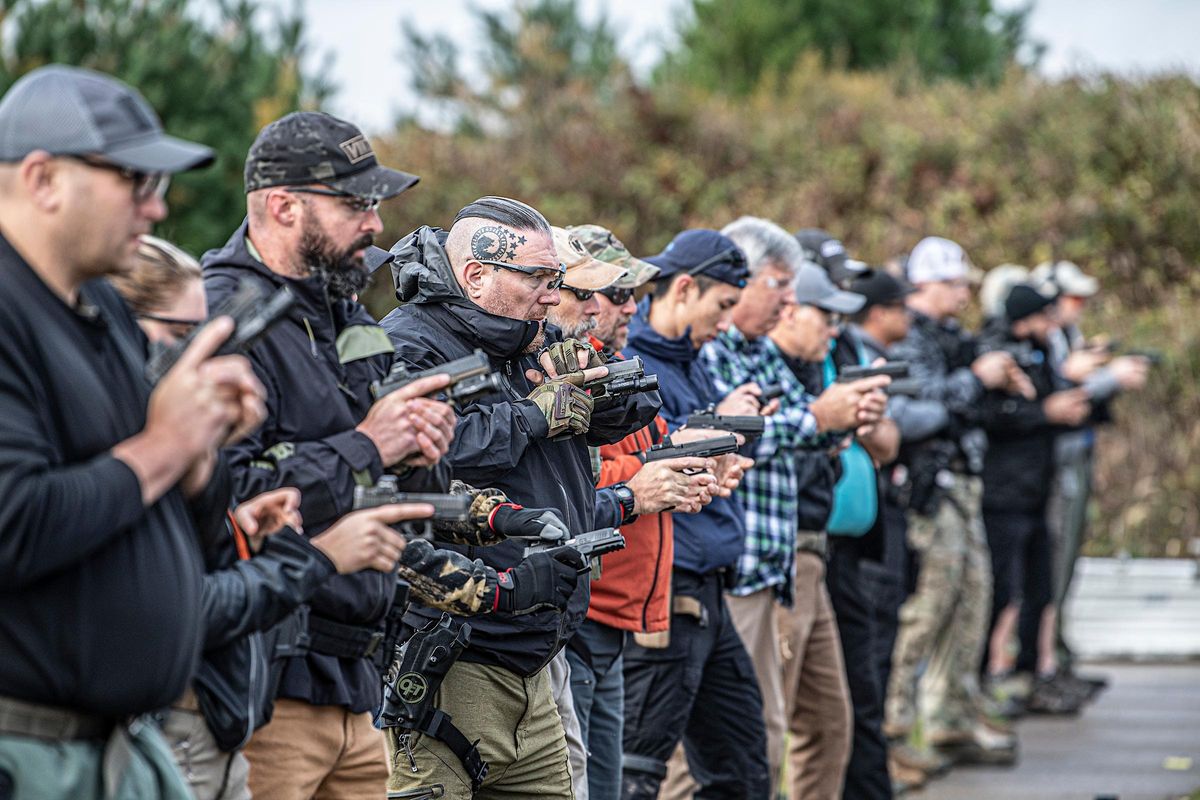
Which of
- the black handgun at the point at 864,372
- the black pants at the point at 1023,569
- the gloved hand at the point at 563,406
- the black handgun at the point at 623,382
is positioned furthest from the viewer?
the black pants at the point at 1023,569

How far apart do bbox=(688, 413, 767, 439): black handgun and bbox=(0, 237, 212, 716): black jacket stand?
9.58 feet

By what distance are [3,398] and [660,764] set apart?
3.50 meters

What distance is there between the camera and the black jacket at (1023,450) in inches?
404

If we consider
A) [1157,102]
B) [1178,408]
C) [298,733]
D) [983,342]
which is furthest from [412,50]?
[298,733]

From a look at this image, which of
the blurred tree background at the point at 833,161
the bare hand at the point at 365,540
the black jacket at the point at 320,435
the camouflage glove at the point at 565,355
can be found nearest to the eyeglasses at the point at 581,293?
the camouflage glove at the point at 565,355

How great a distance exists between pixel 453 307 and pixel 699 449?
1.14m

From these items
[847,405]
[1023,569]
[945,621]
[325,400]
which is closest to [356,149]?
[325,400]

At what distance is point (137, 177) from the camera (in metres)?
2.87

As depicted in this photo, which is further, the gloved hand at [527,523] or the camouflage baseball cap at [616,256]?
the camouflage baseball cap at [616,256]

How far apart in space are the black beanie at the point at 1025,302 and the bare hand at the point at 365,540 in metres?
7.40

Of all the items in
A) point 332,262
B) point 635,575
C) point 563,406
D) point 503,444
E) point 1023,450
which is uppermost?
point 332,262

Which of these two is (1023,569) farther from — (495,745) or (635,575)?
(495,745)

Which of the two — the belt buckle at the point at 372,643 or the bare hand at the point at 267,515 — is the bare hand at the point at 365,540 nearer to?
the bare hand at the point at 267,515

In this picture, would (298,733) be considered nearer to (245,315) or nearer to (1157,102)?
(245,315)
